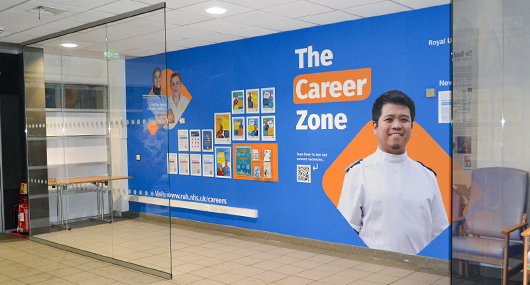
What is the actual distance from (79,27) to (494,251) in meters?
4.87

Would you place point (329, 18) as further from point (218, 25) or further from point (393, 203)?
point (393, 203)

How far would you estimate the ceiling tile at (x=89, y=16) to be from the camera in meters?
4.81

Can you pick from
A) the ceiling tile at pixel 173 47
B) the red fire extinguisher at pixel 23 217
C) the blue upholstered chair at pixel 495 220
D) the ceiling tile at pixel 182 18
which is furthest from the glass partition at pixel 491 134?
the red fire extinguisher at pixel 23 217

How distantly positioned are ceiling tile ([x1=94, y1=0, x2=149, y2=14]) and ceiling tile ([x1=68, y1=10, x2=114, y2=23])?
14 cm

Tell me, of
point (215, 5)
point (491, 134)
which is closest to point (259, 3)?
point (215, 5)

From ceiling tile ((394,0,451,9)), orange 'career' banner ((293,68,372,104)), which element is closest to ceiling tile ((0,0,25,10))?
orange 'career' banner ((293,68,372,104))

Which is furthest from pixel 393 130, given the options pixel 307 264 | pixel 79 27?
pixel 79 27

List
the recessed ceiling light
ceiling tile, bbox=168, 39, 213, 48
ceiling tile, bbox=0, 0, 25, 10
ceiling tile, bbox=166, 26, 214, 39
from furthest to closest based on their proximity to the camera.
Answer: ceiling tile, bbox=168, 39, 213, 48
ceiling tile, bbox=166, 26, 214, 39
the recessed ceiling light
ceiling tile, bbox=0, 0, 25, 10

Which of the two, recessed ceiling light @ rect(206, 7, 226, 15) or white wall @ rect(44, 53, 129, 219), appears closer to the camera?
recessed ceiling light @ rect(206, 7, 226, 15)

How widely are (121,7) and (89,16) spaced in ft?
1.98

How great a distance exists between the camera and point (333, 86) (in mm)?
5316

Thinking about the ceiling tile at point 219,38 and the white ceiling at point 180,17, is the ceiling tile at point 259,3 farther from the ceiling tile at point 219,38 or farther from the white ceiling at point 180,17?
the ceiling tile at point 219,38

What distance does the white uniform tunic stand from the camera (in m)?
4.69

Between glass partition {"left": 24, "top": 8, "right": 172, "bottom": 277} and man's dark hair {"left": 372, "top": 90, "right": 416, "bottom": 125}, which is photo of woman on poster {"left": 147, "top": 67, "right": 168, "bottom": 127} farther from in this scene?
man's dark hair {"left": 372, "top": 90, "right": 416, "bottom": 125}
